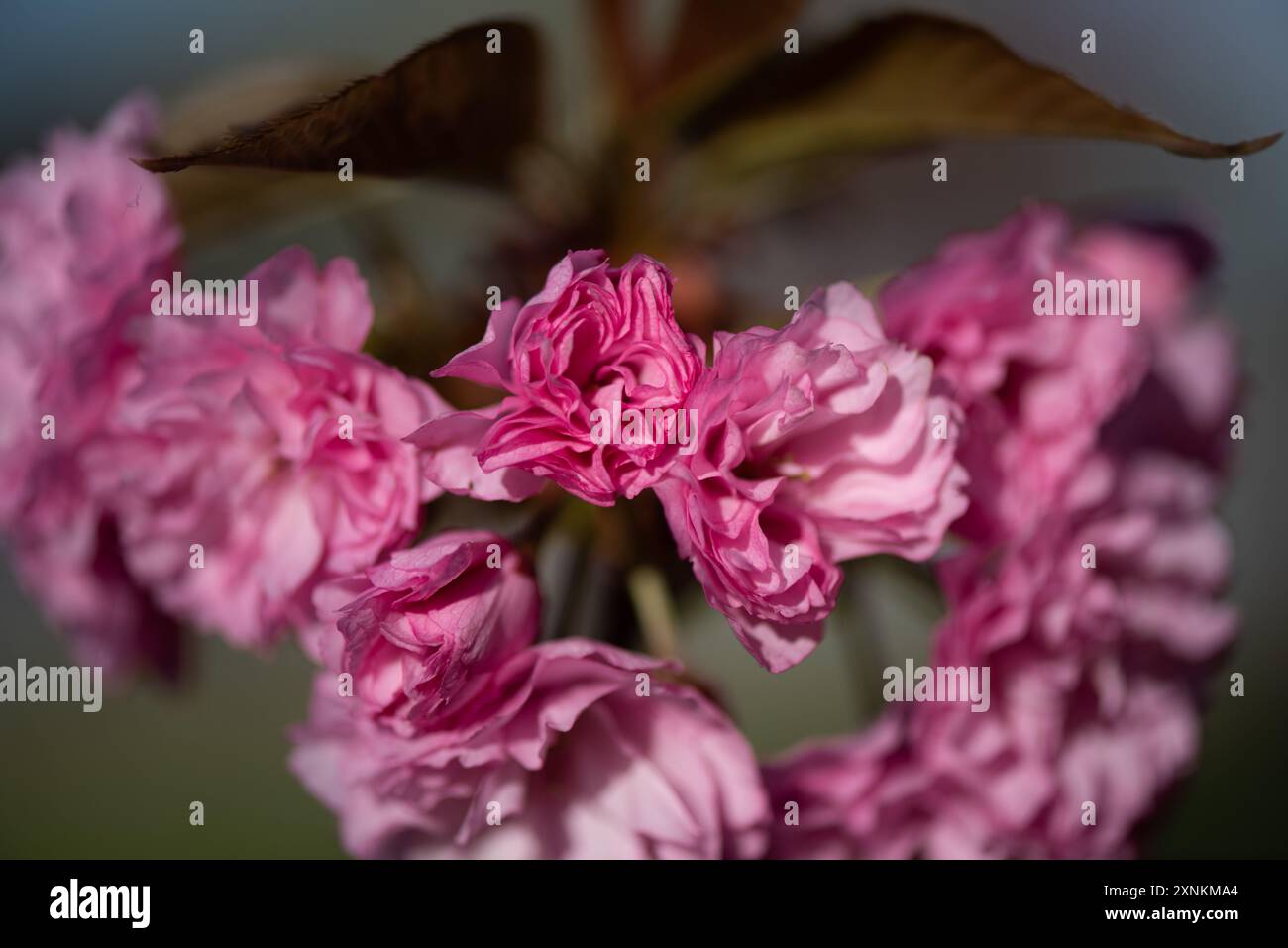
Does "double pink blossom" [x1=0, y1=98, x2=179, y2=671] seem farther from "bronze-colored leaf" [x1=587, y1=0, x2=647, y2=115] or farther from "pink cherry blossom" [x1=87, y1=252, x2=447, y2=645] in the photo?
"bronze-colored leaf" [x1=587, y1=0, x2=647, y2=115]

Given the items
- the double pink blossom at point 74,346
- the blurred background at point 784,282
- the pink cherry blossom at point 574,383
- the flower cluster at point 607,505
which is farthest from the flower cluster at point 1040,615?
the blurred background at point 784,282

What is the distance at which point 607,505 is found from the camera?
0.28 metres

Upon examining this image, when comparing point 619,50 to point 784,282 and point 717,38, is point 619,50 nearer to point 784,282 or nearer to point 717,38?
point 717,38

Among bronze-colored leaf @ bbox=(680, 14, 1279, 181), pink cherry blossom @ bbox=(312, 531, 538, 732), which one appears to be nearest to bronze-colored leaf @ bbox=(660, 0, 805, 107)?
bronze-colored leaf @ bbox=(680, 14, 1279, 181)

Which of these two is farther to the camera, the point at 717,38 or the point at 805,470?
the point at 717,38

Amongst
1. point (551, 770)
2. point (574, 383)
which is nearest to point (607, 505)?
point (574, 383)

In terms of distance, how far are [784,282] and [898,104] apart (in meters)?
0.41

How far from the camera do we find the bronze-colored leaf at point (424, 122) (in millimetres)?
294

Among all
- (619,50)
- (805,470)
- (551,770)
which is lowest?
(551,770)

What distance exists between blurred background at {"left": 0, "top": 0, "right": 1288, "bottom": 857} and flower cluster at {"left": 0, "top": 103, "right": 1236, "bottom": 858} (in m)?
0.48

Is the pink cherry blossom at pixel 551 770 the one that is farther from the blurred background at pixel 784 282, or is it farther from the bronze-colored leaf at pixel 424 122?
the blurred background at pixel 784 282

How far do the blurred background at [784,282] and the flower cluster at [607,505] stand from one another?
478mm

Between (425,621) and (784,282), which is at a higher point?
(784,282)

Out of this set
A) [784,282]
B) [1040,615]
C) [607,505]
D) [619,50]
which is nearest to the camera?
[607,505]
